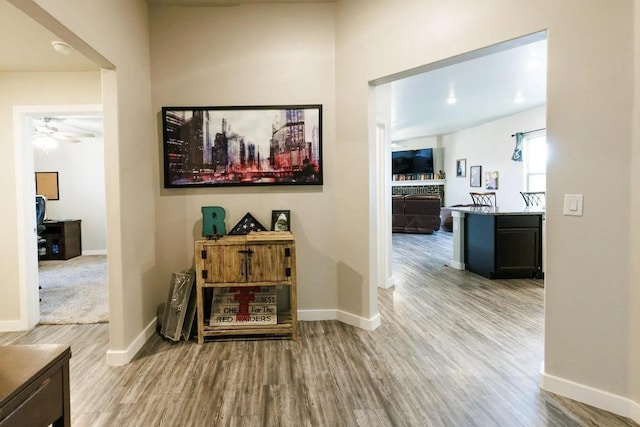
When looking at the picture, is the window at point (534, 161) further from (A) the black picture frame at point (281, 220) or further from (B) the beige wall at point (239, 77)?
(A) the black picture frame at point (281, 220)

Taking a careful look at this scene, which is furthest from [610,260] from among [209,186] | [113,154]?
[113,154]

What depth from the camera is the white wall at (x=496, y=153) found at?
7184mm

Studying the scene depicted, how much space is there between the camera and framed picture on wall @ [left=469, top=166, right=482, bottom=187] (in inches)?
336

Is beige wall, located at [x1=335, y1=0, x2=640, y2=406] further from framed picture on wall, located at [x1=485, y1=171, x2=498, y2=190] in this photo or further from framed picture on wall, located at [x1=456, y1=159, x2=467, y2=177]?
framed picture on wall, located at [x1=456, y1=159, x2=467, y2=177]

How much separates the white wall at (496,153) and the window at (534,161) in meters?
0.13

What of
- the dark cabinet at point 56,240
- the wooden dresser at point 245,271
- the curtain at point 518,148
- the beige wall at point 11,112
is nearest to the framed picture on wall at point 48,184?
the dark cabinet at point 56,240

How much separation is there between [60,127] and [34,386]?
6.43 meters

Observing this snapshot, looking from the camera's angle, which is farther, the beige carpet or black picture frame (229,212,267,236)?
the beige carpet

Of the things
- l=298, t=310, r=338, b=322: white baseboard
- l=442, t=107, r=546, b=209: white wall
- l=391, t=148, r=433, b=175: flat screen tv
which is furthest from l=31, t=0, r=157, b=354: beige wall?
l=391, t=148, r=433, b=175: flat screen tv

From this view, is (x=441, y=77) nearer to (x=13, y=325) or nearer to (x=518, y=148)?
(x=518, y=148)

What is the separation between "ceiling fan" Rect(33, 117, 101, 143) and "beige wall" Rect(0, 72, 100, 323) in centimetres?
184

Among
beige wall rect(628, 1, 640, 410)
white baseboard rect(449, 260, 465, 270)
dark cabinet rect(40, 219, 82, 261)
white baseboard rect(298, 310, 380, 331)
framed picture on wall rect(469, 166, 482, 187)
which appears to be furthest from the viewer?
framed picture on wall rect(469, 166, 482, 187)

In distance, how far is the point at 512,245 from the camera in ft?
14.6

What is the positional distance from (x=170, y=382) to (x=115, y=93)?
200 cm
